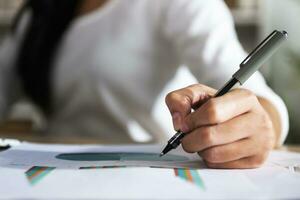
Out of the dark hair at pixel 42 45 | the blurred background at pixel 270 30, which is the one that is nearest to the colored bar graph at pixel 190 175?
the dark hair at pixel 42 45

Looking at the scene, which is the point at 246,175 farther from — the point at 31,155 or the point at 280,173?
the point at 31,155

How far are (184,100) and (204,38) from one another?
381 millimetres

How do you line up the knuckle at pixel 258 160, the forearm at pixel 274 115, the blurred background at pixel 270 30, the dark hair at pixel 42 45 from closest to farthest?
the knuckle at pixel 258 160 → the forearm at pixel 274 115 → the dark hair at pixel 42 45 → the blurred background at pixel 270 30

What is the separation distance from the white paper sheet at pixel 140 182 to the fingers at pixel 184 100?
0.04 m

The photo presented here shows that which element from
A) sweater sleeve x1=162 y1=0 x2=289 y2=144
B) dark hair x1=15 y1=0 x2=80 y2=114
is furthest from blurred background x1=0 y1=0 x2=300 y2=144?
sweater sleeve x1=162 y1=0 x2=289 y2=144

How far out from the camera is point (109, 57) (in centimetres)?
84

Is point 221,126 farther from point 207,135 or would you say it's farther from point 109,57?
point 109,57

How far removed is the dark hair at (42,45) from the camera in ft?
2.98

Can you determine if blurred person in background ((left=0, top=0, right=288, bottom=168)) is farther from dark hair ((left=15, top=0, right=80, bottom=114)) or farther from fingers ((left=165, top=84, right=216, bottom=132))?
fingers ((left=165, top=84, right=216, bottom=132))

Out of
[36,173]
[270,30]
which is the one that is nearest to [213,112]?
[36,173]

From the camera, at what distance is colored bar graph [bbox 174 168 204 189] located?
0.32 meters

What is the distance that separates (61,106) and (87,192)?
631 millimetres

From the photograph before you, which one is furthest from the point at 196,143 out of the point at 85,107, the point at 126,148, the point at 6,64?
the point at 6,64

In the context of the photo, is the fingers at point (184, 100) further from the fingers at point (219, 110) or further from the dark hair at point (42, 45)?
the dark hair at point (42, 45)
